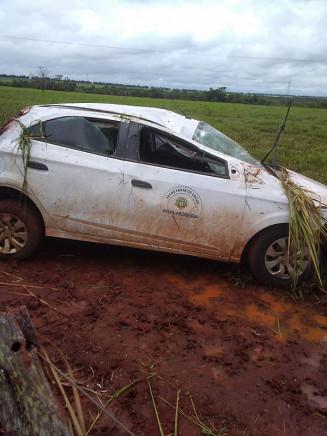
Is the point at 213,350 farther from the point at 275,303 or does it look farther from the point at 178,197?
the point at 178,197

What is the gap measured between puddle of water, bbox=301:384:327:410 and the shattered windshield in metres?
2.45

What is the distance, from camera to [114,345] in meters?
3.53

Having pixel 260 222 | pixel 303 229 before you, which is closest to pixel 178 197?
pixel 260 222

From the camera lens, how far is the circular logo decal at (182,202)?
14.4 ft

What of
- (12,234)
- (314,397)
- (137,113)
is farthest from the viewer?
(137,113)

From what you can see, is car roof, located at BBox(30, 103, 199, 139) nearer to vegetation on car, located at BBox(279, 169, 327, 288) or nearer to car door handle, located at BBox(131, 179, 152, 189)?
car door handle, located at BBox(131, 179, 152, 189)

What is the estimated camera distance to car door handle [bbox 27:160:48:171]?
4457mm

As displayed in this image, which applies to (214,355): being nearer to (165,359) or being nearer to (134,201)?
(165,359)

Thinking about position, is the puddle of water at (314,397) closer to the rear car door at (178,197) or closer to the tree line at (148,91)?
the rear car door at (178,197)

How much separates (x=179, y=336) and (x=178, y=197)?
Result: 1.36 metres

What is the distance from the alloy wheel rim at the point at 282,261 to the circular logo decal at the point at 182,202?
0.85 metres

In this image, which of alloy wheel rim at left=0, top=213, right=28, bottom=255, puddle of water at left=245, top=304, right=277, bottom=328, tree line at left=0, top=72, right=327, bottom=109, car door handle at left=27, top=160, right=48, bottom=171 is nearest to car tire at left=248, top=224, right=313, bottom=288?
puddle of water at left=245, top=304, right=277, bottom=328

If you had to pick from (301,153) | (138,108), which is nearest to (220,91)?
(301,153)

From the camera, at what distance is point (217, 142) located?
498 centimetres
